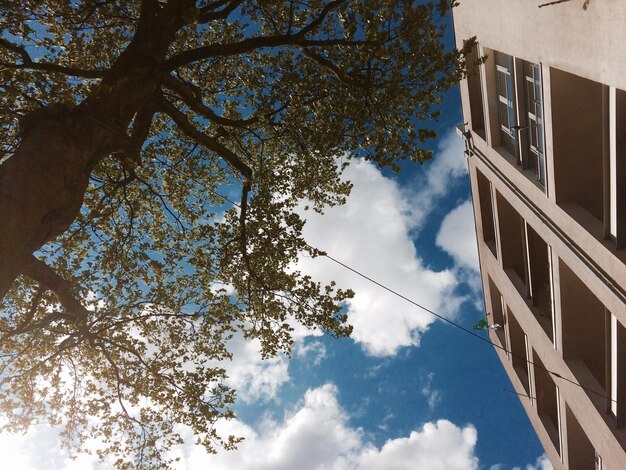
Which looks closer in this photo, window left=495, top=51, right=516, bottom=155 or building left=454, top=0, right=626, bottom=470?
building left=454, top=0, right=626, bottom=470

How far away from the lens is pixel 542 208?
13.5m

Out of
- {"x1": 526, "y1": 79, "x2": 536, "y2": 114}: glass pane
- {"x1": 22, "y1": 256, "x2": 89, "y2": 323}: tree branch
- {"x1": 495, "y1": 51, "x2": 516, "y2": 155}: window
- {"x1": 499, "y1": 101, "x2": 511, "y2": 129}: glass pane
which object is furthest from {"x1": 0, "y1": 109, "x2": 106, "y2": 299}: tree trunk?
{"x1": 499, "y1": 101, "x2": 511, "y2": 129}: glass pane

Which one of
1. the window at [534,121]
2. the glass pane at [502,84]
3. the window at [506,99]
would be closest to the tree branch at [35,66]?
the window at [534,121]

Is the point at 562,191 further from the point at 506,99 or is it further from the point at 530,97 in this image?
the point at 506,99

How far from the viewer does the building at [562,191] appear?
9.15 meters

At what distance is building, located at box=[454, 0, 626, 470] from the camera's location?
360 inches

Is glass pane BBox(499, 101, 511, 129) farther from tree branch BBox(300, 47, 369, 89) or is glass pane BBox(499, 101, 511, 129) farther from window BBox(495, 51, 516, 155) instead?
tree branch BBox(300, 47, 369, 89)

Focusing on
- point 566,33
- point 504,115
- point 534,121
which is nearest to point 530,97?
point 534,121

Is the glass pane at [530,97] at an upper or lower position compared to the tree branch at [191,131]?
upper

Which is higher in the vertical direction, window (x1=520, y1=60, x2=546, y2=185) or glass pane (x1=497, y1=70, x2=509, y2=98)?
glass pane (x1=497, y1=70, x2=509, y2=98)

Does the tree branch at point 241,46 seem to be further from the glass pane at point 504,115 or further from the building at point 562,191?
the glass pane at point 504,115

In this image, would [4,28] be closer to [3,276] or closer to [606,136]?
[3,276]

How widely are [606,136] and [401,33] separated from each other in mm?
5304

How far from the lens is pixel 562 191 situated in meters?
12.1
